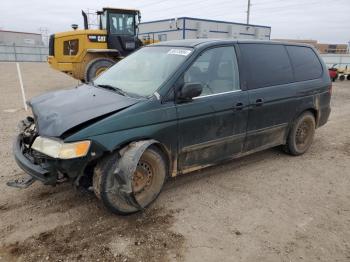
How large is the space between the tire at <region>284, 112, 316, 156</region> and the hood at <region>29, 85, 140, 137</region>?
113 inches

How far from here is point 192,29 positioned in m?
19.6

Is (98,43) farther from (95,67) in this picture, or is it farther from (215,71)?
(215,71)

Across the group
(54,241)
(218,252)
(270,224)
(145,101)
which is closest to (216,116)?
(145,101)

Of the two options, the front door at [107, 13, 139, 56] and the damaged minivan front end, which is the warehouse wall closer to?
the front door at [107, 13, 139, 56]

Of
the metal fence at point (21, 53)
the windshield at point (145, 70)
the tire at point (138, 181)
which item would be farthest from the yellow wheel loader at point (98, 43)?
the metal fence at point (21, 53)

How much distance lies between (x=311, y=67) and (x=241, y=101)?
1894 mm

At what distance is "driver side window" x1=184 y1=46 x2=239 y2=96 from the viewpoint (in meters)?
3.82

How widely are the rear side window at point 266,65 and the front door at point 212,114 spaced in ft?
0.85

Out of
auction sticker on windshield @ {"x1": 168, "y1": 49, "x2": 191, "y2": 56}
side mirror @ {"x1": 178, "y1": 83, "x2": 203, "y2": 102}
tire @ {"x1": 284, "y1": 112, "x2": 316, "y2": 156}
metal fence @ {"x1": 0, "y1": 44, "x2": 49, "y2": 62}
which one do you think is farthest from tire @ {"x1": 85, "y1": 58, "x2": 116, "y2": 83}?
metal fence @ {"x1": 0, "y1": 44, "x2": 49, "y2": 62}

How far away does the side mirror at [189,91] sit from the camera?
3492 mm

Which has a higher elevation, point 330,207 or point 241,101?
point 241,101

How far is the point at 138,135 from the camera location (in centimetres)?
329

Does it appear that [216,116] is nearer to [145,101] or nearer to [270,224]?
[145,101]

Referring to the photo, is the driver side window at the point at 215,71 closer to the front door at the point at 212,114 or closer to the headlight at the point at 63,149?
the front door at the point at 212,114
